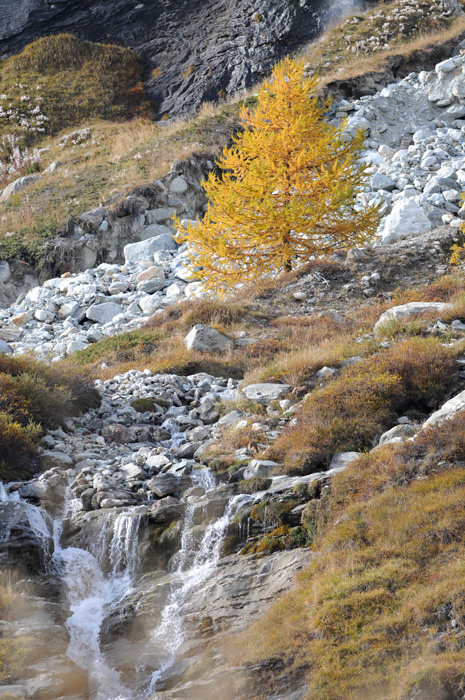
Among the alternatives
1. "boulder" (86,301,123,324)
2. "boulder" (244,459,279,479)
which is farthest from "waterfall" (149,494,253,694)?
"boulder" (86,301,123,324)

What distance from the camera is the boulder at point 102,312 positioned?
734 inches

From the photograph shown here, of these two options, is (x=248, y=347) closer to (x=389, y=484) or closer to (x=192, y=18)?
(x=389, y=484)

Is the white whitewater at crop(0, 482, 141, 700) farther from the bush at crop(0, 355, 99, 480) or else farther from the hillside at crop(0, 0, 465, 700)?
the bush at crop(0, 355, 99, 480)

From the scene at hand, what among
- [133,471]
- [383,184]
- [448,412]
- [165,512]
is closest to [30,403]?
[133,471]

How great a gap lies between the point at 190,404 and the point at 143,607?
501cm

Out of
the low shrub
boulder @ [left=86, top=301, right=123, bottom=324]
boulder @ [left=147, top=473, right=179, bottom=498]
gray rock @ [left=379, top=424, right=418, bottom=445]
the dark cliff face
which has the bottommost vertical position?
boulder @ [left=86, top=301, right=123, bottom=324]

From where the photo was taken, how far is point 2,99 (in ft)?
118

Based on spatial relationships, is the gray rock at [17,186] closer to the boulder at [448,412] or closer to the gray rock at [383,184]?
the gray rock at [383,184]

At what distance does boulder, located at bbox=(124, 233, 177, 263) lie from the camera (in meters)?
22.6

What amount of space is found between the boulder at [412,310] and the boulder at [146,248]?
11.6m


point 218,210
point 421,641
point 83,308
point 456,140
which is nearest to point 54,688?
point 421,641

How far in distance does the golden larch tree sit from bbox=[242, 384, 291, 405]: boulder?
22.2 feet

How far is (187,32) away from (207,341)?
32.4 m

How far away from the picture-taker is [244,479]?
794 cm
